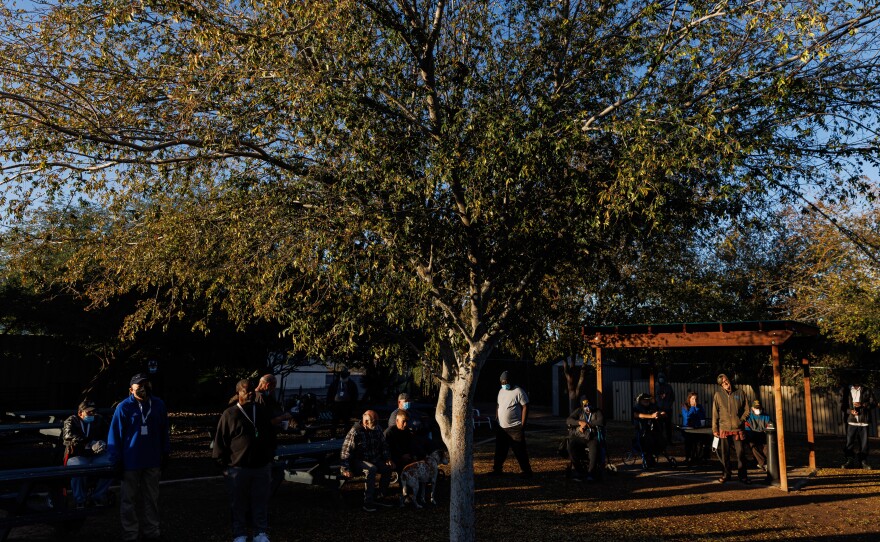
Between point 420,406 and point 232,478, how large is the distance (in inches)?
398

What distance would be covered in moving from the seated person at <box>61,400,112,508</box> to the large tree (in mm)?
2568

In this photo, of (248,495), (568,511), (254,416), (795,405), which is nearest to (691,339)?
(568,511)

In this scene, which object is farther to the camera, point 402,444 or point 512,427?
point 512,427

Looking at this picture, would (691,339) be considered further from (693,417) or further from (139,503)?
(139,503)

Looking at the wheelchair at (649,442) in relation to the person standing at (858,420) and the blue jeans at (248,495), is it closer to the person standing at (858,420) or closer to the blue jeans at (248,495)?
the person standing at (858,420)

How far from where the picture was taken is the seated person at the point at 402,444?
34.2 ft

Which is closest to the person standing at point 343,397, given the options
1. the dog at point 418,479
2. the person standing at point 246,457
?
the dog at point 418,479

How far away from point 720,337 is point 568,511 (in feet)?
16.0

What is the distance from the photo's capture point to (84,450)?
8.70 m

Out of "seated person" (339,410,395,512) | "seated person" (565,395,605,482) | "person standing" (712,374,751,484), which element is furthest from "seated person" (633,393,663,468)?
"seated person" (339,410,395,512)

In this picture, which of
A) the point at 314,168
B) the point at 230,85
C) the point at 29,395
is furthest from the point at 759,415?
the point at 29,395

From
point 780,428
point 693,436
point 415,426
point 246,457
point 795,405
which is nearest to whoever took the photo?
point 246,457

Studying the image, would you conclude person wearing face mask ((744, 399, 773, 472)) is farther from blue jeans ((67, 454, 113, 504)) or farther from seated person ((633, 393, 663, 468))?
blue jeans ((67, 454, 113, 504))

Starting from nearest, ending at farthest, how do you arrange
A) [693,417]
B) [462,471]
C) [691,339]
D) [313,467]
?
[462,471]
[313,467]
[691,339]
[693,417]
